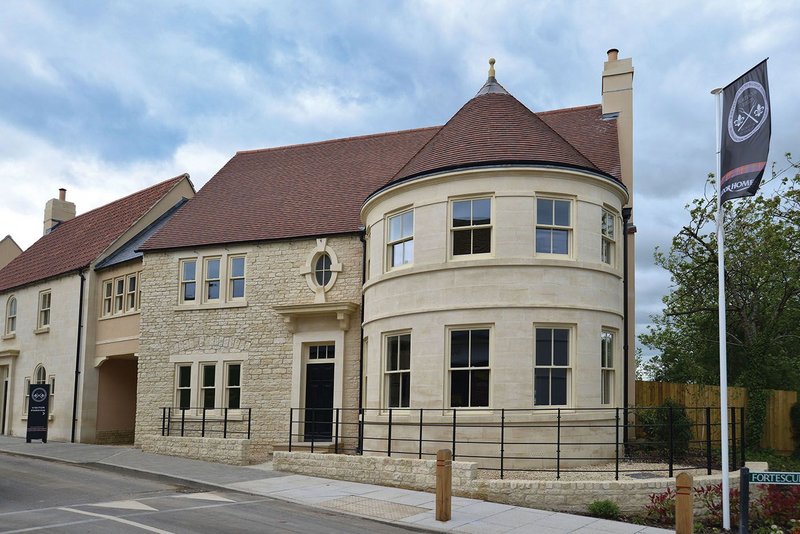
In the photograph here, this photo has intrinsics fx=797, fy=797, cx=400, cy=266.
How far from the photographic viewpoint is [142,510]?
13352mm

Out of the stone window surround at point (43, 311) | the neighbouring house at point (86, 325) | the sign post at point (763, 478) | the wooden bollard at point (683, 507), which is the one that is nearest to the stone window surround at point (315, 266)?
the neighbouring house at point (86, 325)

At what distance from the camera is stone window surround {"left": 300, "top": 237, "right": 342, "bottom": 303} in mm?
22438

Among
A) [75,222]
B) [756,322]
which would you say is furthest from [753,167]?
[75,222]

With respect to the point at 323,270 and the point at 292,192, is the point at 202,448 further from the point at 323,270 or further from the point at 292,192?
the point at 292,192

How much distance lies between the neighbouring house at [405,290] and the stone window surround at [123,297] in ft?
3.49

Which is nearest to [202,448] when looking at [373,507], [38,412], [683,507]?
[373,507]

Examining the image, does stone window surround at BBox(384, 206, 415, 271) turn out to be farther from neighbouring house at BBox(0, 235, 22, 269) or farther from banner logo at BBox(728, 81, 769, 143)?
neighbouring house at BBox(0, 235, 22, 269)

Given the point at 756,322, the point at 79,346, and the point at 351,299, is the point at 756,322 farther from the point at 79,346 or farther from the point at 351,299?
the point at 79,346

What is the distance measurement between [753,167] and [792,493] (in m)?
6.07

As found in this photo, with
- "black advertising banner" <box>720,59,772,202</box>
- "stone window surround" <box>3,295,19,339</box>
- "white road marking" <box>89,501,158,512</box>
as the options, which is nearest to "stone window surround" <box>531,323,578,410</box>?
"black advertising banner" <box>720,59,772,202</box>

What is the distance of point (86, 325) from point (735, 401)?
2125 centimetres

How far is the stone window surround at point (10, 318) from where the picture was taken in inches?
1300

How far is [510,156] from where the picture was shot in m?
17.6

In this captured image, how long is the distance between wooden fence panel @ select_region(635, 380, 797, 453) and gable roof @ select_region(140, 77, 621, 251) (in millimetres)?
6164
